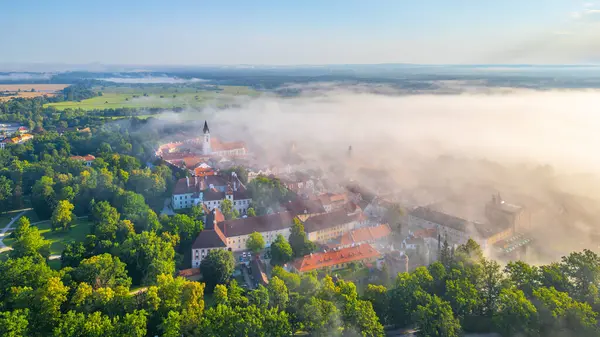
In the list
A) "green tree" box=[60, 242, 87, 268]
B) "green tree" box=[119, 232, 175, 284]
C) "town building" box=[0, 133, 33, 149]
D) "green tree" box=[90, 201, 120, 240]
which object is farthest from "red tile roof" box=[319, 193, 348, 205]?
"town building" box=[0, 133, 33, 149]

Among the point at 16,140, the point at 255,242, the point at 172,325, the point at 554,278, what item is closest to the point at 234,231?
the point at 255,242

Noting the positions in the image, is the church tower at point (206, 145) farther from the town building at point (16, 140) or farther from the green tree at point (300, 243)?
the green tree at point (300, 243)

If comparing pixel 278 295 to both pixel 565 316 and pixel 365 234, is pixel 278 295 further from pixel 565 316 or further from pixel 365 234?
pixel 565 316

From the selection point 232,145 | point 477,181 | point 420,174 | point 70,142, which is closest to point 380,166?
point 420,174

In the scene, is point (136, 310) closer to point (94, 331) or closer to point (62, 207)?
point (94, 331)

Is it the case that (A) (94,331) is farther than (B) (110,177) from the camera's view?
No

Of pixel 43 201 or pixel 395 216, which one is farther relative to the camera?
pixel 43 201
